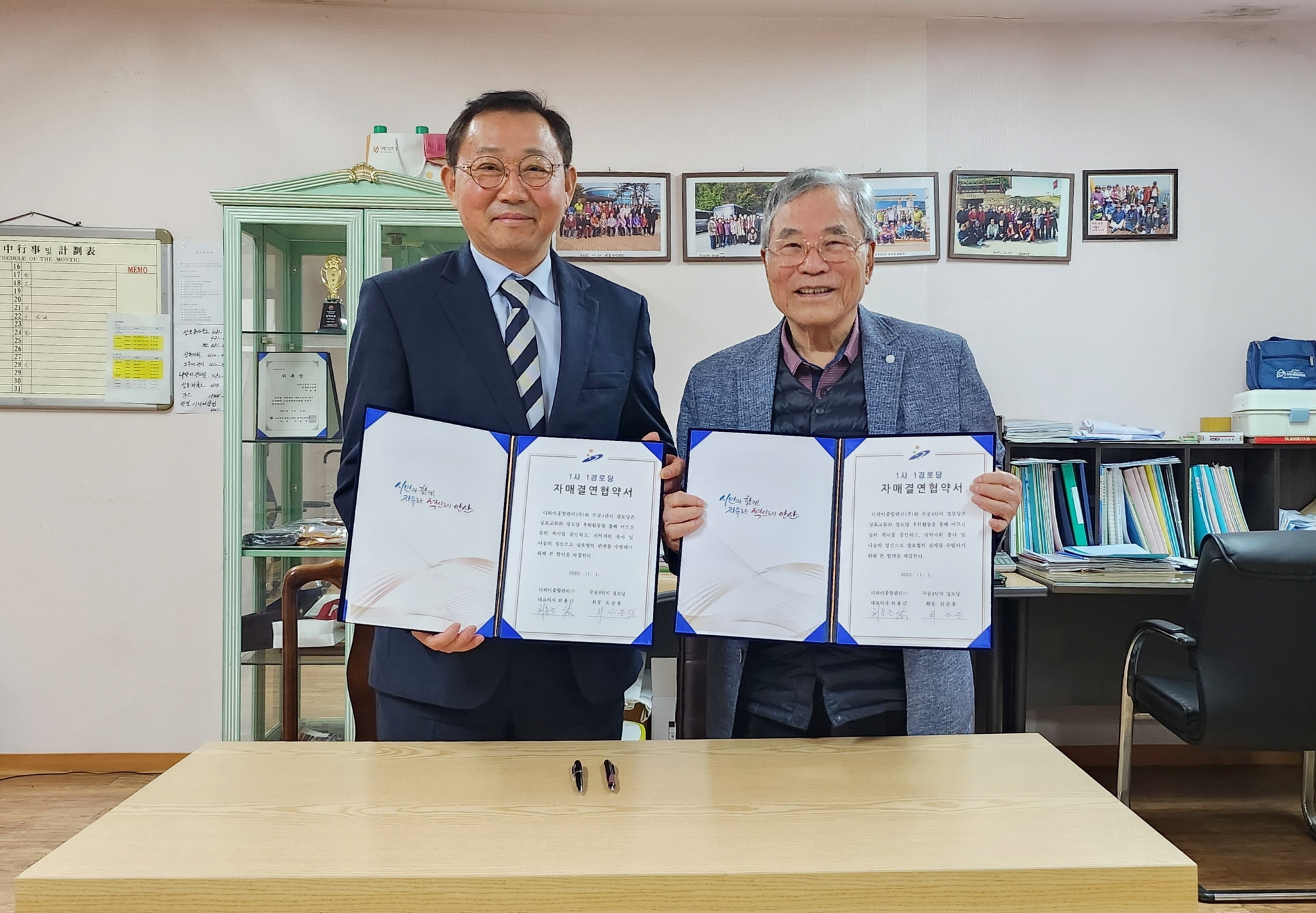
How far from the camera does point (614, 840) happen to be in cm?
98

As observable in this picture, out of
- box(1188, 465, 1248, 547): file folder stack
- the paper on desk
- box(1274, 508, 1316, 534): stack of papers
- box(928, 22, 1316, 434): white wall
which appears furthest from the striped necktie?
box(1274, 508, 1316, 534): stack of papers

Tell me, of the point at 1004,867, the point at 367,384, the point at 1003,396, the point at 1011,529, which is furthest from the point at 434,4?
the point at 1004,867

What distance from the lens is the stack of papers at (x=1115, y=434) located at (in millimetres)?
3164

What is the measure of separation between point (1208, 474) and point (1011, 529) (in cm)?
81

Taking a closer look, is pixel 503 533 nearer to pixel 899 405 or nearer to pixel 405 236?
pixel 899 405

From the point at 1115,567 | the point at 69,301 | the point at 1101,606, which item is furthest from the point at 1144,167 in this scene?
the point at 69,301

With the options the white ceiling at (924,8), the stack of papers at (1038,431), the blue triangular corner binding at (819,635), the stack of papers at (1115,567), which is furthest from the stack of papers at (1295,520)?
the blue triangular corner binding at (819,635)

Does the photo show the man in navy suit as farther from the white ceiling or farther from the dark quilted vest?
the white ceiling

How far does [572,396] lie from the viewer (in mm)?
1382

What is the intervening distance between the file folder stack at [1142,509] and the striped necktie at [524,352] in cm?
266

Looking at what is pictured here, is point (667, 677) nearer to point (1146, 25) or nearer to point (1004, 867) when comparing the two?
point (1004, 867)

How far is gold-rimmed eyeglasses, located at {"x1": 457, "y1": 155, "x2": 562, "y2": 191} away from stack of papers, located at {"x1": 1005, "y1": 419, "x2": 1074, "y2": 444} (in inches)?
94.4

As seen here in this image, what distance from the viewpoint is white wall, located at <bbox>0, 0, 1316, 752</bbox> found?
3355mm

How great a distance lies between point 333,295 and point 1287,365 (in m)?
3.76
